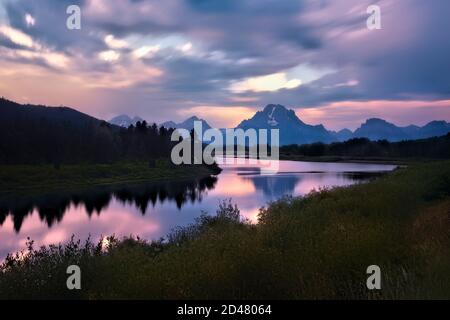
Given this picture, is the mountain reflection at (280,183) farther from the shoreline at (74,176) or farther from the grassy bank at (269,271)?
the grassy bank at (269,271)

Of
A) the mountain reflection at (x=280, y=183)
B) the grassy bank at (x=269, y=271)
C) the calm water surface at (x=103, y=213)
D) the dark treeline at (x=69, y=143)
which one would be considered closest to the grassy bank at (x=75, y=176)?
the dark treeline at (x=69, y=143)

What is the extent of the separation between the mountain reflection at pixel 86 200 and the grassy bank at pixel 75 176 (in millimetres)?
6711

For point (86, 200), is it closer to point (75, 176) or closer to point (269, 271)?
point (75, 176)

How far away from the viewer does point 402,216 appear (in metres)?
17.4

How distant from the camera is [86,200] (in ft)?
185

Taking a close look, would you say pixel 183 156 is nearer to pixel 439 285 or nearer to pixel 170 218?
pixel 170 218

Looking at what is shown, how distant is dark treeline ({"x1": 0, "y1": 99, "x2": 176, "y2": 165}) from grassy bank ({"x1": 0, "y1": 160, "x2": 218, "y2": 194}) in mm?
8507

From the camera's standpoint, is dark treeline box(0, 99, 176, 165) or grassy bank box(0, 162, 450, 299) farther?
dark treeline box(0, 99, 176, 165)

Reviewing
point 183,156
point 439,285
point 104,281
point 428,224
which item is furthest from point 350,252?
point 183,156

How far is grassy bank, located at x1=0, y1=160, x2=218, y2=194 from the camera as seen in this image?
67812 mm

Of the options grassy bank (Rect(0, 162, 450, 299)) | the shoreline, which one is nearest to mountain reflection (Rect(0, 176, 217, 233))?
the shoreline

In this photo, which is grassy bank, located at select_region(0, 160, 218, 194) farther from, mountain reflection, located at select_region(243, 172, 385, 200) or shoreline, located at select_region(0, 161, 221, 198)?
mountain reflection, located at select_region(243, 172, 385, 200)

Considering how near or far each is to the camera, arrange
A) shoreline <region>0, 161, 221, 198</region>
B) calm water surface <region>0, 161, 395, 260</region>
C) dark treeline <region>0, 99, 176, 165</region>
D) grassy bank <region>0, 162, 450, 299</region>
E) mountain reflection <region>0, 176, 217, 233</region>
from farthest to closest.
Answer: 1. dark treeline <region>0, 99, 176, 165</region>
2. shoreline <region>0, 161, 221, 198</region>
3. mountain reflection <region>0, 176, 217, 233</region>
4. calm water surface <region>0, 161, 395, 260</region>
5. grassy bank <region>0, 162, 450, 299</region>

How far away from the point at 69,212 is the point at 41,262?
37.1m
